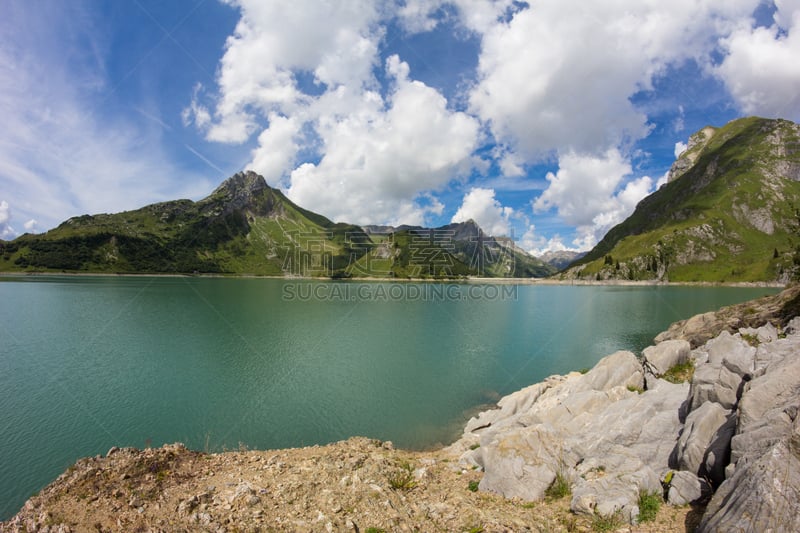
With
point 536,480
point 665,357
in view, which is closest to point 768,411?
point 536,480

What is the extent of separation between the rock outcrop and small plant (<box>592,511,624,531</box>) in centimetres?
10

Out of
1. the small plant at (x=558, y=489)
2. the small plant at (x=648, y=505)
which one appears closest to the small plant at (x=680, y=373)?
the small plant at (x=558, y=489)

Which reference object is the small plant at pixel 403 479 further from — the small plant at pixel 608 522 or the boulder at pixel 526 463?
the small plant at pixel 608 522

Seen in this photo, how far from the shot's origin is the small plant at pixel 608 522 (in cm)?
1027

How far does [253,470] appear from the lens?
50.9 feet

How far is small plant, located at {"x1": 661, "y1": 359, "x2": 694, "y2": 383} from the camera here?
71.2 feet

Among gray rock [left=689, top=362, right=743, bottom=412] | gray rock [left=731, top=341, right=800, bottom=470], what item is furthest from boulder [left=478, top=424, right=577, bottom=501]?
gray rock [left=731, top=341, right=800, bottom=470]

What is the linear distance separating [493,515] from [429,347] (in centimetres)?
4583

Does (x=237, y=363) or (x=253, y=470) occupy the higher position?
(x=253, y=470)

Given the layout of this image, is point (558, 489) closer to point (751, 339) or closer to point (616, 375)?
point (616, 375)

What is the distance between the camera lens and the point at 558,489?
1352 centimetres

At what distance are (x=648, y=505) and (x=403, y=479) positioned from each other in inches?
371

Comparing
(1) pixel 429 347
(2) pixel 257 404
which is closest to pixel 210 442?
(2) pixel 257 404

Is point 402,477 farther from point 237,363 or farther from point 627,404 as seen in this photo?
point 237,363
